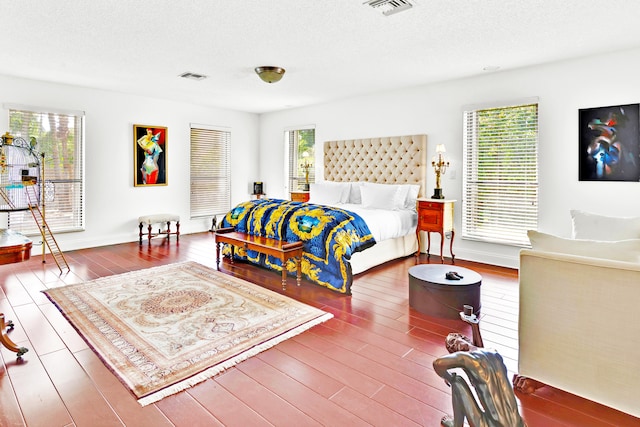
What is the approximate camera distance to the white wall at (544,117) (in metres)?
4.14

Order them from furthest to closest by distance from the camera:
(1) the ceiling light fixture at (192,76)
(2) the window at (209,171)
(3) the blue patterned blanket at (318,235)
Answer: (2) the window at (209,171) → (1) the ceiling light fixture at (192,76) → (3) the blue patterned blanket at (318,235)

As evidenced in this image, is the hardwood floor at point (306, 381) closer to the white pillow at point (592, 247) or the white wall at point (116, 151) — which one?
the white pillow at point (592, 247)

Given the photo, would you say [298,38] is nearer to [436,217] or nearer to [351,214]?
[351,214]

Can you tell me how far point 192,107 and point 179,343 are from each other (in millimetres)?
5593

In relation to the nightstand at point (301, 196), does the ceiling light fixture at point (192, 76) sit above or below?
above

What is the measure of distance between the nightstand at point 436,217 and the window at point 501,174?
12.5 inches

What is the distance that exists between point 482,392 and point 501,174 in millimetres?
4548

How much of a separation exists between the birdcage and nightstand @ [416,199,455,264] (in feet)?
15.7

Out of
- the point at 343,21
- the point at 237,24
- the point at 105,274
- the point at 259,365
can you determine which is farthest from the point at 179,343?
the point at 343,21

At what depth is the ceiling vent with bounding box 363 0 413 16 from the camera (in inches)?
115

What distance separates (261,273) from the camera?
4520 mm


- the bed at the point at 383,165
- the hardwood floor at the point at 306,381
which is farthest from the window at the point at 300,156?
the hardwood floor at the point at 306,381

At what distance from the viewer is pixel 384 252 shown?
16.3 feet

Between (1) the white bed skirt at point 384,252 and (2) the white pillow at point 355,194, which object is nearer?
(1) the white bed skirt at point 384,252
